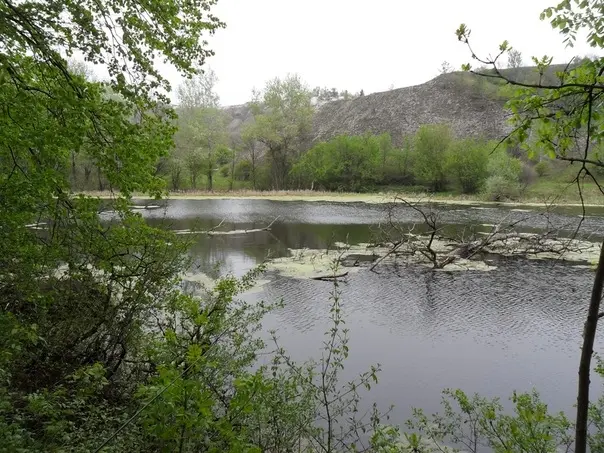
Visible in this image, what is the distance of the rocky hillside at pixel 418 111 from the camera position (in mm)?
63847

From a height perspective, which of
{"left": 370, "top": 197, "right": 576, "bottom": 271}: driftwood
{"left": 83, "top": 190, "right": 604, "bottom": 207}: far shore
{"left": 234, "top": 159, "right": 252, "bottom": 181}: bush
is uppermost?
{"left": 234, "top": 159, "right": 252, "bottom": 181}: bush

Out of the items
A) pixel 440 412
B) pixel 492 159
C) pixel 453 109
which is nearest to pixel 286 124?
pixel 492 159

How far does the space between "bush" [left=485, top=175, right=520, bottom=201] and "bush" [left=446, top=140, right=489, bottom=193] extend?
3.16 meters

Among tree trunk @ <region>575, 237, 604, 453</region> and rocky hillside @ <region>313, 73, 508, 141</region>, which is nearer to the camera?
tree trunk @ <region>575, 237, 604, 453</region>

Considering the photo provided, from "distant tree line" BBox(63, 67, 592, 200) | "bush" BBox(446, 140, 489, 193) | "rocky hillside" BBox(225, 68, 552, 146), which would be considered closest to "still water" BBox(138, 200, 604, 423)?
"bush" BBox(446, 140, 489, 193)

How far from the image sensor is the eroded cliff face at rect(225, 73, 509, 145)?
209ft

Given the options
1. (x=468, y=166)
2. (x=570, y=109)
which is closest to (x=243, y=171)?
(x=468, y=166)

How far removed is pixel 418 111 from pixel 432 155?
21750 millimetres

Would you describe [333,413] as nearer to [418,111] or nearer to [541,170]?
[541,170]

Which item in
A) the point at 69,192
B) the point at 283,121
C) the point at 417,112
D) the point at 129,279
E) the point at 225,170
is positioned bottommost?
the point at 129,279

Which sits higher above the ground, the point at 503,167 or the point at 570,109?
the point at 503,167

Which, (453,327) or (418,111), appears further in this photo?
(418,111)

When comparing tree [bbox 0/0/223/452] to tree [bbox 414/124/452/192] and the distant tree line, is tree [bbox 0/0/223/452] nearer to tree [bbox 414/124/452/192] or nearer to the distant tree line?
the distant tree line

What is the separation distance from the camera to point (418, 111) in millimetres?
67938
